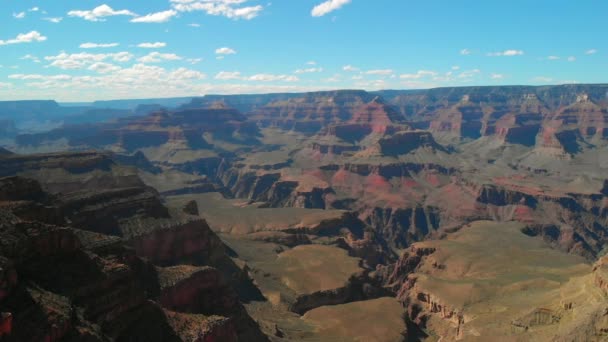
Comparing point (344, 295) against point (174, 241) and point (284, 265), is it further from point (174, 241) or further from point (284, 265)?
point (174, 241)

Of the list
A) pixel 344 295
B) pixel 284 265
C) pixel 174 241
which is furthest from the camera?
pixel 284 265

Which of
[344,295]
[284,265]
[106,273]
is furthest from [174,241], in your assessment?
[344,295]

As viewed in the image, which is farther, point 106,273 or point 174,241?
point 174,241

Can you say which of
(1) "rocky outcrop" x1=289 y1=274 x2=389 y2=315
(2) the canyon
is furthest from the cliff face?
(1) "rocky outcrop" x1=289 y1=274 x2=389 y2=315

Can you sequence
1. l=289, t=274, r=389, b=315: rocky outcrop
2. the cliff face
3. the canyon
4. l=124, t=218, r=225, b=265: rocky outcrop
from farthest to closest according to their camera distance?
l=289, t=274, r=389, b=315: rocky outcrop, l=124, t=218, r=225, b=265: rocky outcrop, the canyon, the cliff face

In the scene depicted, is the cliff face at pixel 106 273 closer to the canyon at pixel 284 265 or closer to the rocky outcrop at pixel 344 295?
the canyon at pixel 284 265

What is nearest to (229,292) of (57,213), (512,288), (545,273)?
(57,213)

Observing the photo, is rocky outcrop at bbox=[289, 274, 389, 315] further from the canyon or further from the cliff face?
the cliff face

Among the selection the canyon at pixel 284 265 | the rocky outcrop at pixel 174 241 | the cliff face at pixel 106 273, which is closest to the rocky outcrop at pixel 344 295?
the canyon at pixel 284 265

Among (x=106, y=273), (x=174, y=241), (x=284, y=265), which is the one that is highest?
(x=106, y=273)

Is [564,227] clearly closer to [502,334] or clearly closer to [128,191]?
[502,334]

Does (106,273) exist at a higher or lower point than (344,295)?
higher
